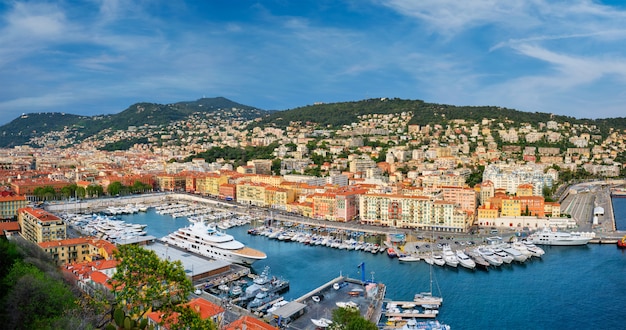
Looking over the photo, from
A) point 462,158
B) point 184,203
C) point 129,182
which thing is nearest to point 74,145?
point 129,182

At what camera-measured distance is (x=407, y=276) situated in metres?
16.9

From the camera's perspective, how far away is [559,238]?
2189 centimetres

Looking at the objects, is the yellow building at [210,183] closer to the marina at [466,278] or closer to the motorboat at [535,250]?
the marina at [466,278]

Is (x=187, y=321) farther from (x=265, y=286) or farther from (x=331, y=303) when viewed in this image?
(x=265, y=286)

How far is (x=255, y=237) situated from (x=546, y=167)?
34337 millimetres

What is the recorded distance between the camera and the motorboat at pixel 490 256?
18.5 metres

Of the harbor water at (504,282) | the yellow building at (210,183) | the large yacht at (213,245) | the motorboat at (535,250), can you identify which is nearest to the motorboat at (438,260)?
the harbor water at (504,282)

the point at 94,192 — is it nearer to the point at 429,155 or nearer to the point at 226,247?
the point at 226,247

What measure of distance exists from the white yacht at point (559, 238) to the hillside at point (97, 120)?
86.5 m

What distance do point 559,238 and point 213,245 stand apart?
601 inches

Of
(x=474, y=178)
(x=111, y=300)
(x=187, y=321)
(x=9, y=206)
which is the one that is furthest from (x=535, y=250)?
(x=9, y=206)

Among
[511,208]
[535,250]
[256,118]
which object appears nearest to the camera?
[535,250]

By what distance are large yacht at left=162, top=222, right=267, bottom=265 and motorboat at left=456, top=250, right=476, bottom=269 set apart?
7.38m

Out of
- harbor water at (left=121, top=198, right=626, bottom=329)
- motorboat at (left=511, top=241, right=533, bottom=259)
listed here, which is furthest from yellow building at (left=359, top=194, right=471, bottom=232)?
harbor water at (left=121, top=198, right=626, bottom=329)
